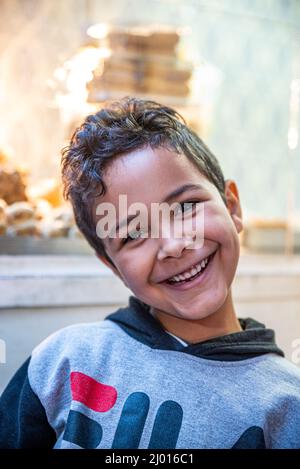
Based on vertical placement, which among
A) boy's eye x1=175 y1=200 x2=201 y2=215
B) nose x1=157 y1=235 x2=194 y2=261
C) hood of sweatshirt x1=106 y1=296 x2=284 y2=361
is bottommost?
hood of sweatshirt x1=106 y1=296 x2=284 y2=361

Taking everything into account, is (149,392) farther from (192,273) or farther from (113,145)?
(113,145)

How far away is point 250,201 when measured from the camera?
2441 millimetres

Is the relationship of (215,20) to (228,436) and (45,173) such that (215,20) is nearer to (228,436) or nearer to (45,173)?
(45,173)


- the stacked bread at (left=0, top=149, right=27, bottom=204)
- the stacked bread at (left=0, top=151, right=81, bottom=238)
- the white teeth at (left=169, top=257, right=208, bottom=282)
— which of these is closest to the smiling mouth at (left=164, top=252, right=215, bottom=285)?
the white teeth at (left=169, top=257, right=208, bottom=282)

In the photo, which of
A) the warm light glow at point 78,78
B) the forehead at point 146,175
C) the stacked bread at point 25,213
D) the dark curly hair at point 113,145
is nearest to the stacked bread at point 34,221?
the stacked bread at point 25,213

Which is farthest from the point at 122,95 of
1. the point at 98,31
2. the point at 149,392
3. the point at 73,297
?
the point at 149,392

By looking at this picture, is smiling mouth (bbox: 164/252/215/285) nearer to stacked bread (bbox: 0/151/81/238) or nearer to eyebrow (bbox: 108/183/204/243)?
eyebrow (bbox: 108/183/204/243)

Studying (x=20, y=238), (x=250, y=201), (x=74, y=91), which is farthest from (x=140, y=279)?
(x=250, y=201)

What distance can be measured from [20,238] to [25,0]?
982mm

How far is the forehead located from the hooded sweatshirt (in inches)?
6.9

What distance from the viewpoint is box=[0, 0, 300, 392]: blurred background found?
3.68 feet

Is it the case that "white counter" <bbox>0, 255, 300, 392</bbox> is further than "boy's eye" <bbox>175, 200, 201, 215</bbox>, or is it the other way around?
"white counter" <bbox>0, 255, 300, 392</bbox>

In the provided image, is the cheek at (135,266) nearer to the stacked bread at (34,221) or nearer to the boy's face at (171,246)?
the boy's face at (171,246)

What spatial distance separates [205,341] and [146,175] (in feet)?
0.73
